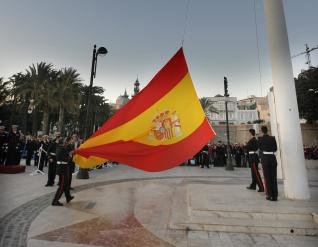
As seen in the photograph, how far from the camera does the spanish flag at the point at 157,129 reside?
17.9 ft

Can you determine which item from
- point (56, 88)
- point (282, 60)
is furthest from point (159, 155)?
point (56, 88)

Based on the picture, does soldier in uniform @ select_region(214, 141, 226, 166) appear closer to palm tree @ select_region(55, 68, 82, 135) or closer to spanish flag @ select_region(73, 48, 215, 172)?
spanish flag @ select_region(73, 48, 215, 172)

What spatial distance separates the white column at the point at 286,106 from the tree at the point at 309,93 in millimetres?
40282

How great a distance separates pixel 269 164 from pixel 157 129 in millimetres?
3267

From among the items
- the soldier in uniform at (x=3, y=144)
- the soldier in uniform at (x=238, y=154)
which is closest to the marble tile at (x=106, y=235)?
the soldier in uniform at (x=3, y=144)

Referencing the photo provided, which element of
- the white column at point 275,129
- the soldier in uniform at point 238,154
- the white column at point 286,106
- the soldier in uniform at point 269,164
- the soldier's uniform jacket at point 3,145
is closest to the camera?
the soldier in uniform at point 269,164

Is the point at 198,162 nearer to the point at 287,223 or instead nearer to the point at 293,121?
the point at 293,121

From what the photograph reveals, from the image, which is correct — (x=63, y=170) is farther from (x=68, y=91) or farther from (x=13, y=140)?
(x=68, y=91)

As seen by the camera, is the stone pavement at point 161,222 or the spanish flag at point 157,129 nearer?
the stone pavement at point 161,222

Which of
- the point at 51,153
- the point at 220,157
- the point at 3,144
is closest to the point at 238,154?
the point at 220,157

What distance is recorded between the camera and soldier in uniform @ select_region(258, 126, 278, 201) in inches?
249

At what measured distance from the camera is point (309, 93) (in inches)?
1604

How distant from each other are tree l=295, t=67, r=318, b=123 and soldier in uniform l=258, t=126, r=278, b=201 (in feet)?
135

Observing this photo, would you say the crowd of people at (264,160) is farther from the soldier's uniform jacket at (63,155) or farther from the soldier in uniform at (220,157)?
the soldier in uniform at (220,157)
